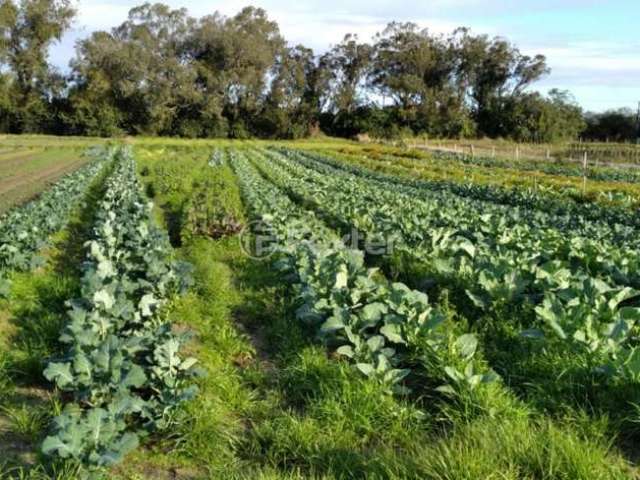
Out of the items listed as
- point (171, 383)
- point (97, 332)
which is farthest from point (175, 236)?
point (171, 383)

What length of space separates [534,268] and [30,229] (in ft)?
21.8

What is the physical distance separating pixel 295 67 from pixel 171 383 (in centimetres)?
5760

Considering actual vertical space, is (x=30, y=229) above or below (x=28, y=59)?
below

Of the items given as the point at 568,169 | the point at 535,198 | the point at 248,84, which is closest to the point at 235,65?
the point at 248,84

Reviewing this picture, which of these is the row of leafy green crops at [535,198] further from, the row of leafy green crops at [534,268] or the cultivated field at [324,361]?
the cultivated field at [324,361]

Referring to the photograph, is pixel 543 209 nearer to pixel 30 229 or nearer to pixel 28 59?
pixel 30 229

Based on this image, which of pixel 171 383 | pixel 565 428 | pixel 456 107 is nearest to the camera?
pixel 565 428

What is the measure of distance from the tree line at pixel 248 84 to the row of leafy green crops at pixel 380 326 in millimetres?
49381

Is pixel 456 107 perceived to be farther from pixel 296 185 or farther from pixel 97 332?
pixel 97 332

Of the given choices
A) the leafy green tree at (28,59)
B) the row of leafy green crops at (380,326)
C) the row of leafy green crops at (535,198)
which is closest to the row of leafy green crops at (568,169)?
the row of leafy green crops at (535,198)

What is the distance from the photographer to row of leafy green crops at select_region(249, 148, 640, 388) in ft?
14.0

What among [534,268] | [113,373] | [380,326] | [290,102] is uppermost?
[290,102]

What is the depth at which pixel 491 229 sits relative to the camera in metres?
8.45

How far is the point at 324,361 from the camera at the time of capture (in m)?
4.63
